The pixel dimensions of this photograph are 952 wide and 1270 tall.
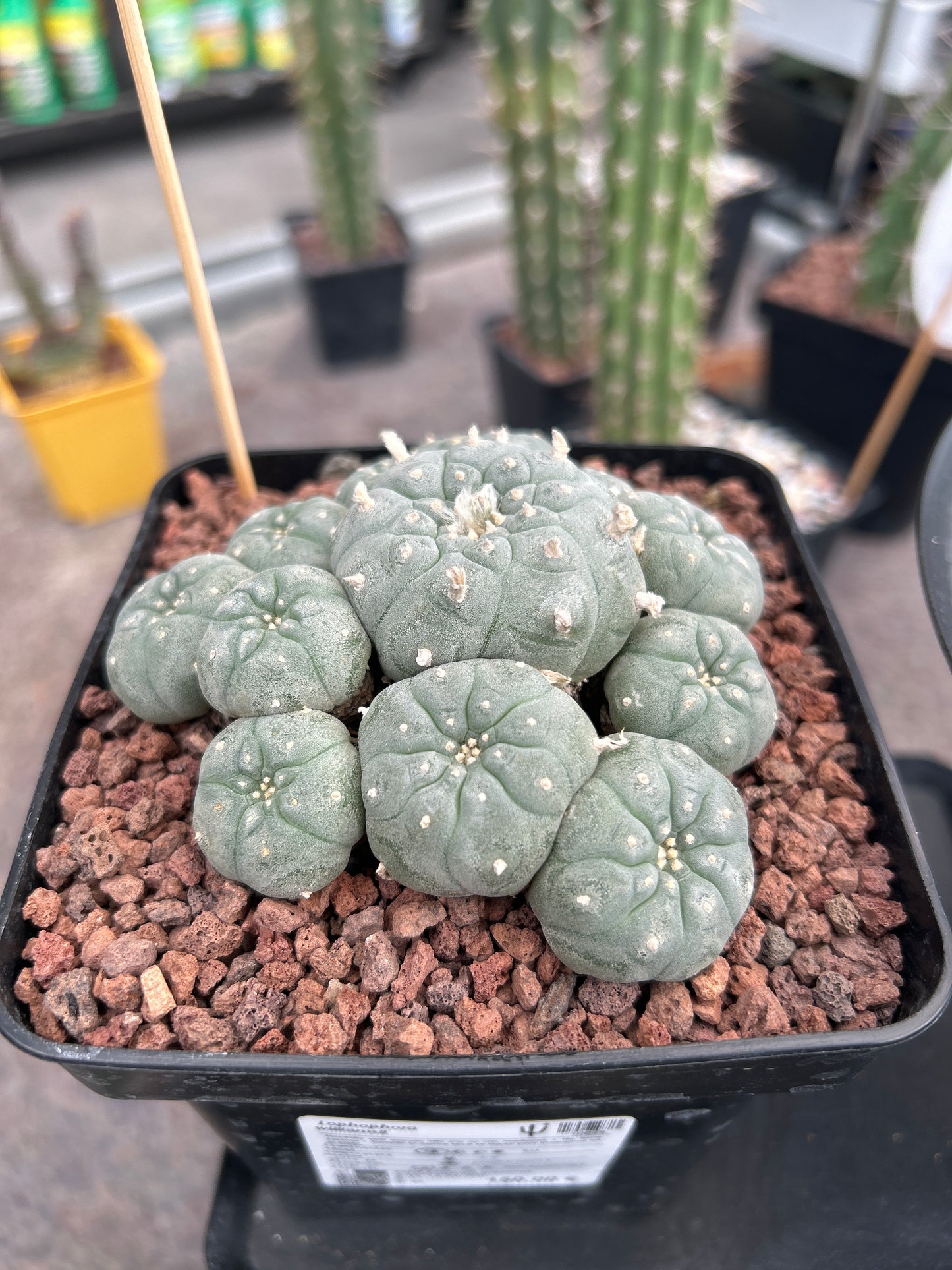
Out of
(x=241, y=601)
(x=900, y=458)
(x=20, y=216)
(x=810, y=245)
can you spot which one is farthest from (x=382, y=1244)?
(x=20, y=216)

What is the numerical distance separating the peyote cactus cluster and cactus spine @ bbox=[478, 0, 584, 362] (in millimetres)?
843

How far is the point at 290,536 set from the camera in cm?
91

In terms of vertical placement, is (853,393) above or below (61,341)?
below

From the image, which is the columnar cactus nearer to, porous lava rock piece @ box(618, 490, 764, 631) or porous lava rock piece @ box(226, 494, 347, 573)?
porous lava rock piece @ box(618, 490, 764, 631)

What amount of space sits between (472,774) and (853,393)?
1.54 meters

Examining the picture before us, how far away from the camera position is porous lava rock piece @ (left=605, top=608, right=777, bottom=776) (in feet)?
2.59

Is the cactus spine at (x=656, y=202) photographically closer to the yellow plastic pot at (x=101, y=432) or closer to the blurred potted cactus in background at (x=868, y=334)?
the blurred potted cactus in background at (x=868, y=334)

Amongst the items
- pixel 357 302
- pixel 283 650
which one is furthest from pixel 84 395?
pixel 283 650

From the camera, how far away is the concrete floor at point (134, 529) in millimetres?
1178

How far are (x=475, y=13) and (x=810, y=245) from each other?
2.99 feet

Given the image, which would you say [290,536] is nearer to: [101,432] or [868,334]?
[101,432]

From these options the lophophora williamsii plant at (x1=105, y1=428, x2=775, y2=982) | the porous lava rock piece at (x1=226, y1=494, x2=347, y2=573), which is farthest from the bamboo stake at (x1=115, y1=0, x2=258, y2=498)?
the lophophora williamsii plant at (x1=105, y1=428, x2=775, y2=982)

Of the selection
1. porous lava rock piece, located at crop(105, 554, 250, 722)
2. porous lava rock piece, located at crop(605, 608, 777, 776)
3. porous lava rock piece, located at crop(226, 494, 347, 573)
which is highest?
porous lava rock piece, located at crop(226, 494, 347, 573)

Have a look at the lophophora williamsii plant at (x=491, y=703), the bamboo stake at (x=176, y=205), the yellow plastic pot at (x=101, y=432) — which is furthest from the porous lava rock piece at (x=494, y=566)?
the yellow plastic pot at (x=101, y=432)
